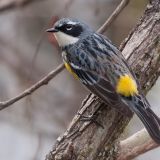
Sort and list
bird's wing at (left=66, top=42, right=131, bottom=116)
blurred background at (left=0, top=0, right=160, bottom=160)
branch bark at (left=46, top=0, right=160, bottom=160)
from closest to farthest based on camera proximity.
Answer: branch bark at (left=46, top=0, right=160, bottom=160) < bird's wing at (left=66, top=42, right=131, bottom=116) < blurred background at (left=0, top=0, right=160, bottom=160)

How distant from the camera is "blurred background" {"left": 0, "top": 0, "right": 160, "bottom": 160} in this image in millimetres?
8391

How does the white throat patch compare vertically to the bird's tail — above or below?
above

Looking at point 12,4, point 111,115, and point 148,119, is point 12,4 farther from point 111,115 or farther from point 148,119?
point 148,119

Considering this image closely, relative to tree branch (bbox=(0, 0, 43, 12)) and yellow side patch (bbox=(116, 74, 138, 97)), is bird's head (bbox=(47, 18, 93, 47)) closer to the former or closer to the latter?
yellow side patch (bbox=(116, 74, 138, 97))

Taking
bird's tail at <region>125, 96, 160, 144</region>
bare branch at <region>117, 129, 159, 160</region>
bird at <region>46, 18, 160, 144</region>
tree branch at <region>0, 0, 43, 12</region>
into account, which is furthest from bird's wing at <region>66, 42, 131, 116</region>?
tree branch at <region>0, 0, 43, 12</region>

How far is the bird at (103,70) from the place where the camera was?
14.4ft

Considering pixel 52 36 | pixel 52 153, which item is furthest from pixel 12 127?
pixel 52 153

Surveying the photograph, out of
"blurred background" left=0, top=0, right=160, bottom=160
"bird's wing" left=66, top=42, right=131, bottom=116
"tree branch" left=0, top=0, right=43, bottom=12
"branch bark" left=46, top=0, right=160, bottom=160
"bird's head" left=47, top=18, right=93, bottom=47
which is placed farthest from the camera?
"blurred background" left=0, top=0, right=160, bottom=160

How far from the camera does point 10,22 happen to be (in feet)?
32.9

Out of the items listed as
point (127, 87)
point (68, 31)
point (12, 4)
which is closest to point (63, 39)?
point (68, 31)

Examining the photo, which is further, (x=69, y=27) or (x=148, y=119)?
(x=69, y=27)

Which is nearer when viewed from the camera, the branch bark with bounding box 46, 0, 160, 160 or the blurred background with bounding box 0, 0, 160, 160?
the branch bark with bounding box 46, 0, 160, 160

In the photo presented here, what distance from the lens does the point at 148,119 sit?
14.3 ft

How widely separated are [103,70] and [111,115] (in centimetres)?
45
